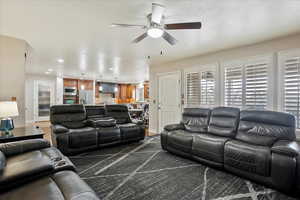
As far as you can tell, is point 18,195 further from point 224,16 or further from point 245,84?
point 245,84

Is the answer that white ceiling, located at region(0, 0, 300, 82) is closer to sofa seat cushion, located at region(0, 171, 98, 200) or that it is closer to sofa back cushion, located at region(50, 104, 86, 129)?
sofa back cushion, located at region(50, 104, 86, 129)

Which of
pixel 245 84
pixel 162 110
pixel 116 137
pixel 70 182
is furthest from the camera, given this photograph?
pixel 162 110

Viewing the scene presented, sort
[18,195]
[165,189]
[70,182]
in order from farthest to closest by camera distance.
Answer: [165,189], [70,182], [18,195]

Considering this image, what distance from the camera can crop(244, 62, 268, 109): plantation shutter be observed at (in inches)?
136

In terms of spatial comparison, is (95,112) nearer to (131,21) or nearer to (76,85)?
(131,21)

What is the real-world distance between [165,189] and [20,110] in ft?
10.7

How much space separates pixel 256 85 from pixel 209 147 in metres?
1.83

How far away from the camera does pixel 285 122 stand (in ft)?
8.87

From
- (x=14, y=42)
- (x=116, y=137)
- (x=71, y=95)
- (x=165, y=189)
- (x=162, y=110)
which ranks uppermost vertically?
(x=14, y=42)

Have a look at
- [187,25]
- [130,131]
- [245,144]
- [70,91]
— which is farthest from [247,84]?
[70,91]

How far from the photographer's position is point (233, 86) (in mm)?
3951

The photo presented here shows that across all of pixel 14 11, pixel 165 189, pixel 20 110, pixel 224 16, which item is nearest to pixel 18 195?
pixel 165 189

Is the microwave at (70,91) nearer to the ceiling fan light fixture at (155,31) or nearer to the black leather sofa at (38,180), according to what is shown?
the black leather sofa at (38,180)

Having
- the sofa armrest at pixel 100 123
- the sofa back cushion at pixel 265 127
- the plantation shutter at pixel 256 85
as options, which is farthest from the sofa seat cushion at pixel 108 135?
the plantation shutter at pixel 256 85
